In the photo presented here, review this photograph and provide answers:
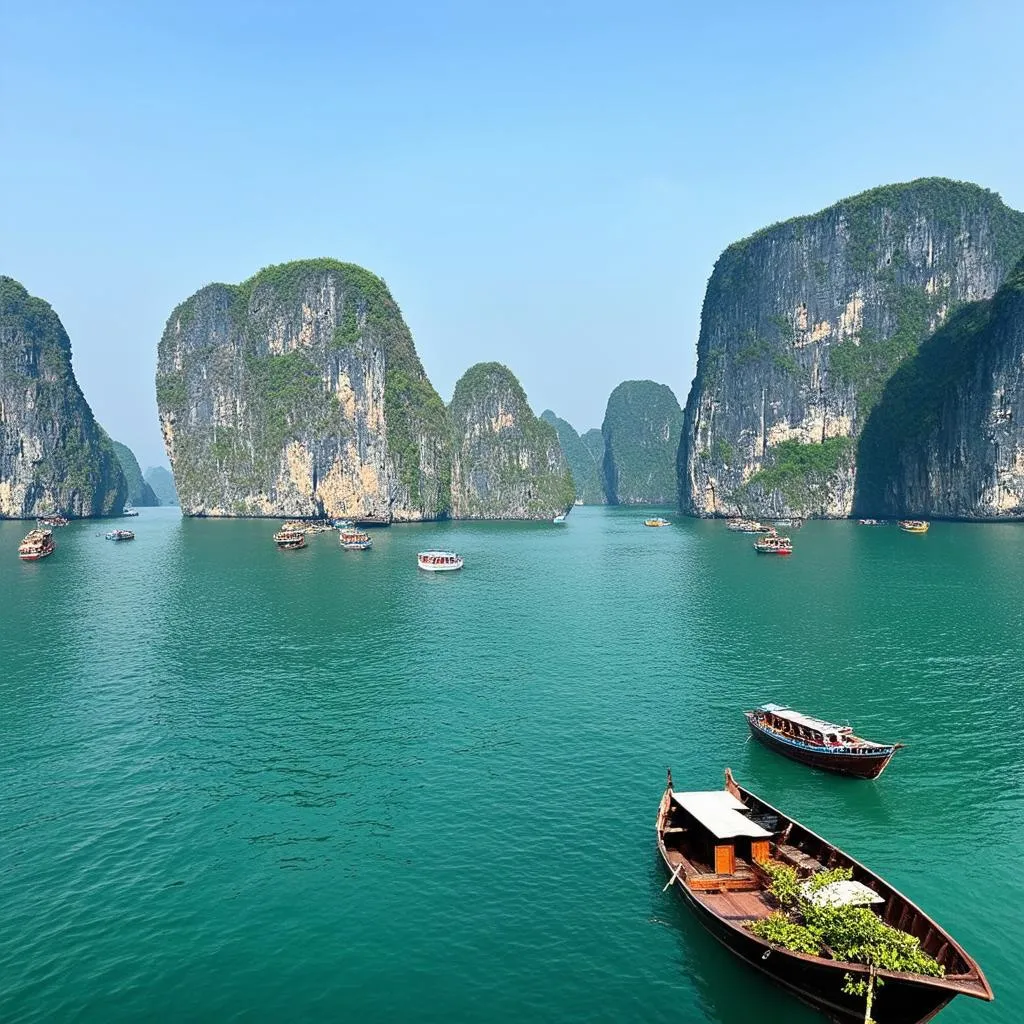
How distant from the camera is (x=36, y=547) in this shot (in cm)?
11106

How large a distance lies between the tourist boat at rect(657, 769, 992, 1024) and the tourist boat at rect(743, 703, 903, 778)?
23.8 feet

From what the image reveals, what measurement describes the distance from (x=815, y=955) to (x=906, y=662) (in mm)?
36412

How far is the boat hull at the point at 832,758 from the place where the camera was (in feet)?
106

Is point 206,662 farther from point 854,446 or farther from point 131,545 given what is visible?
point 854,446

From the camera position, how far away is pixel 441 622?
65.4m

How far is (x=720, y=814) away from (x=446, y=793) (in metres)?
11.1

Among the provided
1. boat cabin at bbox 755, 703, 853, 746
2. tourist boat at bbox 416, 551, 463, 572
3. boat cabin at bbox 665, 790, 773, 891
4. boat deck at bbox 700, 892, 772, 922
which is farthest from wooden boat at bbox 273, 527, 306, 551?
boat deck at bbox 700, 892, 772, 922

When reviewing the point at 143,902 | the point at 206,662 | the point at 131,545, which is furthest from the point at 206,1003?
the point at 131,545

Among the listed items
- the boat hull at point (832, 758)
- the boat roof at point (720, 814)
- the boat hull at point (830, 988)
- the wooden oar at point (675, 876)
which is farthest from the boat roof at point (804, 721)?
the boat hull at point (830, 988)

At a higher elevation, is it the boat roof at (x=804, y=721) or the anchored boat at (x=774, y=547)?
the anchored boat at (x=774, y=547)

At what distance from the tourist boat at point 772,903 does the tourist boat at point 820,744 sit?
725 cm

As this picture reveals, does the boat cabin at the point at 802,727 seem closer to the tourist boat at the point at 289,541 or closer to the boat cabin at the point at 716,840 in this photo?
the boat cabin at the point at 716,840

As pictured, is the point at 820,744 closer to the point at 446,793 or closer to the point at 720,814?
the point at 720,814

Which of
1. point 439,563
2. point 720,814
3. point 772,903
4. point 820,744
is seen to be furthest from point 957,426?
point 772,903
